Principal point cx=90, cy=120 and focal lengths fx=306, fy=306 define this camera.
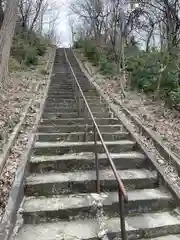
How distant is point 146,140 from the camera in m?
6.17

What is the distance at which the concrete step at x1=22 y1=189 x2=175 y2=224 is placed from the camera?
4.12m

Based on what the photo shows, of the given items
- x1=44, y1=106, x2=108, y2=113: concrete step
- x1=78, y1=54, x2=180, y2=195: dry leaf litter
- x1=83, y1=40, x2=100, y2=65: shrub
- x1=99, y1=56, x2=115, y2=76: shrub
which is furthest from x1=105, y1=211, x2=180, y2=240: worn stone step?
x1=83, y1=40, x2=100, y2=65: shrub

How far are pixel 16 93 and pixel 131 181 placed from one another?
6.01 m

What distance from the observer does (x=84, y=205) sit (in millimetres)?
4234

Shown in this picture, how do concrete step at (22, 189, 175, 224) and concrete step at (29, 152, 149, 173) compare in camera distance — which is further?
concrete step at (29, 152, 149, 173)

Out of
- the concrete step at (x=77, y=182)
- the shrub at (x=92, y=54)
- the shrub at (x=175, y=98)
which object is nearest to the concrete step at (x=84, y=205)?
the concrete step at (x=77, y=182)

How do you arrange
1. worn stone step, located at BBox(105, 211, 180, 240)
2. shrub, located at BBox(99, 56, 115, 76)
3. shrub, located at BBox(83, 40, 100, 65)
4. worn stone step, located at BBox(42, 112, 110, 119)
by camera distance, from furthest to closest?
shrub, located at BBox(83, 40, 100, 65)
shrub, located at BBox(99, 56, 115, 76)
worn stone step, located at BBox(42, 112, 110, 119)
worn stone step, located at BBox(105, 211, 180, 240)

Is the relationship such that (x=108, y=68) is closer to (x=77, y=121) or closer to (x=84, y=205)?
(x=77, y=121)

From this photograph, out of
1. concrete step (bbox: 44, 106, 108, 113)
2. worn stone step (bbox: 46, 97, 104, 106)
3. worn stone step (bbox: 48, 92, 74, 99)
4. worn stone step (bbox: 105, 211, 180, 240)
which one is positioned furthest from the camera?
worn stone step (bbox: 48, 92, 74, 99)

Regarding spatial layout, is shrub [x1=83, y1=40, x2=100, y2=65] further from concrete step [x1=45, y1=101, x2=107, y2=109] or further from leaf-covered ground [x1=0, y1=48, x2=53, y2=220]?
concrete step [x1=45, y1=101, x2=107, y2=109]

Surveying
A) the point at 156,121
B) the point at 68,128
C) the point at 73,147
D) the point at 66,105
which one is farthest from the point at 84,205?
the point at 66,105

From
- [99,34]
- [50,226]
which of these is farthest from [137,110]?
[99,34]

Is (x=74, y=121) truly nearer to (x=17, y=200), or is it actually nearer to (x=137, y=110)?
(x=137, y=110)

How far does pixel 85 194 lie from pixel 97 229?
28.8 inches
